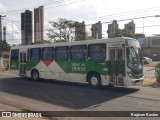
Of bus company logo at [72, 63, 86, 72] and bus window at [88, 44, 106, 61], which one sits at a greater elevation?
bus window at [88, 44, 106, 61]

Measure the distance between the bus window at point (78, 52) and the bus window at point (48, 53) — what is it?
232cm

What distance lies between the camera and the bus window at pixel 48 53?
2156cm

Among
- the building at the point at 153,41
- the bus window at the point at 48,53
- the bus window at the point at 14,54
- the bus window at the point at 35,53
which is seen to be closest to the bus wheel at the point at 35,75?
the bus window at the point at 35,53

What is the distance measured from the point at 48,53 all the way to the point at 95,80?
5517 millimetres

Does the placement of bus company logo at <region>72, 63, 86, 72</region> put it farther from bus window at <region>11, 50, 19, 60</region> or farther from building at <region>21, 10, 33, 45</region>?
building at <region>21, 10, 33, 45</region>

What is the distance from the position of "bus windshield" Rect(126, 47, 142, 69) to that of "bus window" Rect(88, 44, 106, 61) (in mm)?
1591

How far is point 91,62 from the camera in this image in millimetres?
18219

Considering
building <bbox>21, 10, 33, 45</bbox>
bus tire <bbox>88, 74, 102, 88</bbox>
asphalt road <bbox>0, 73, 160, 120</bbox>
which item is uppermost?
building <bbox>21, 10, 33, 45</bbox>

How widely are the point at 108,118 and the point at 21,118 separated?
9.43ft

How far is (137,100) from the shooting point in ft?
43.1

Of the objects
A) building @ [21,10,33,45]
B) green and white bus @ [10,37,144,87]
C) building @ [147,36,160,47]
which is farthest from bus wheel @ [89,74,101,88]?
building @ [147,36,160,47]

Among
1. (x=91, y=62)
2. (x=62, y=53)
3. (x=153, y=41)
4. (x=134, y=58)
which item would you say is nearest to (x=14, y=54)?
(x=62, y=53)

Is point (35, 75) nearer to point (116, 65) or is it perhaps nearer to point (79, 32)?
point (116, 65)

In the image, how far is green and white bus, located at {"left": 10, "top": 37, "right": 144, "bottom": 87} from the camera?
1662 centimetres
